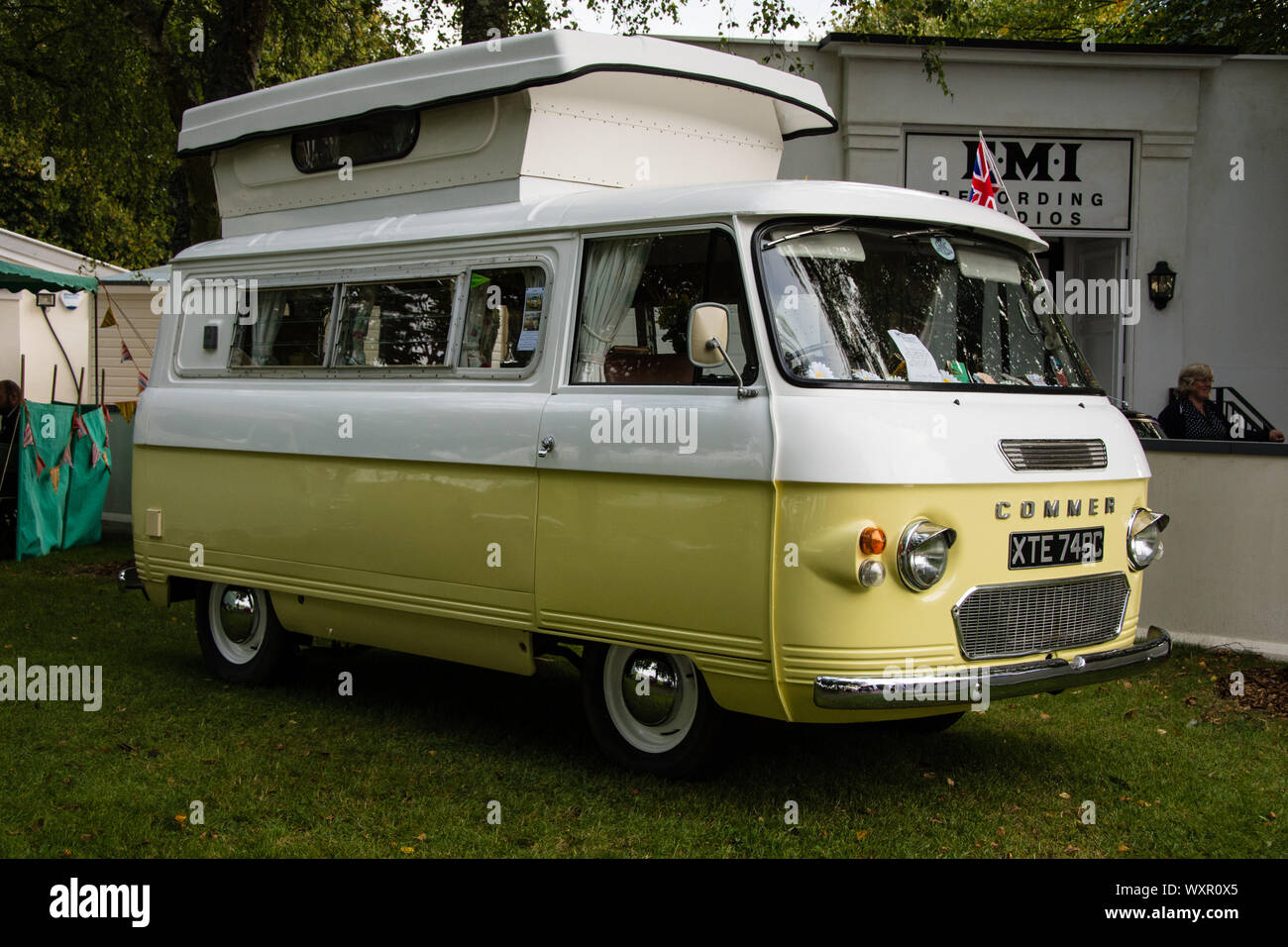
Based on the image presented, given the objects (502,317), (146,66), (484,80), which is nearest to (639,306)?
(502,317)

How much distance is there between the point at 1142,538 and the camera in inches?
231

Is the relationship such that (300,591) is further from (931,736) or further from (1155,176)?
(1155,176)

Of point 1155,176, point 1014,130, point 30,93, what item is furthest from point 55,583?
point 1155,176

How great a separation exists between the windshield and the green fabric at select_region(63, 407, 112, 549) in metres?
10.9

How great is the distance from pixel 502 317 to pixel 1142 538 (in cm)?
311

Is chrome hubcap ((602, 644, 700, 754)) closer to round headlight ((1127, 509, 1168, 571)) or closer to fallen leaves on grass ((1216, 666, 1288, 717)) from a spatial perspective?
round headlight ((1127, 509, 1168, 571))

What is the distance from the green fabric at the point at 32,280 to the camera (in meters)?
14.5

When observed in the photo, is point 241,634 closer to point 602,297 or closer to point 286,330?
point 286,330

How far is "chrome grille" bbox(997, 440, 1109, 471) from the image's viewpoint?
5.34m

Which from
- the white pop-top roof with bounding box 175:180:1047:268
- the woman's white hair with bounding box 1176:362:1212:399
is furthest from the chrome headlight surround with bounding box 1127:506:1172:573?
the woman's white hair with bounding box 1176:362:1212:399

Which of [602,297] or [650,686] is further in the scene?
[602,297]

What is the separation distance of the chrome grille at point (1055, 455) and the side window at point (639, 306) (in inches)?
54.6

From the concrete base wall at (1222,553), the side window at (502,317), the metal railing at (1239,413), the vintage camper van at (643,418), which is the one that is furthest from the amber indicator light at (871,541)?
the metal railing at (1239,413)

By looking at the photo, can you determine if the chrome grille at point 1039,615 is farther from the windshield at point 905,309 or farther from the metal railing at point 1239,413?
the metal railing at point 1239,413
